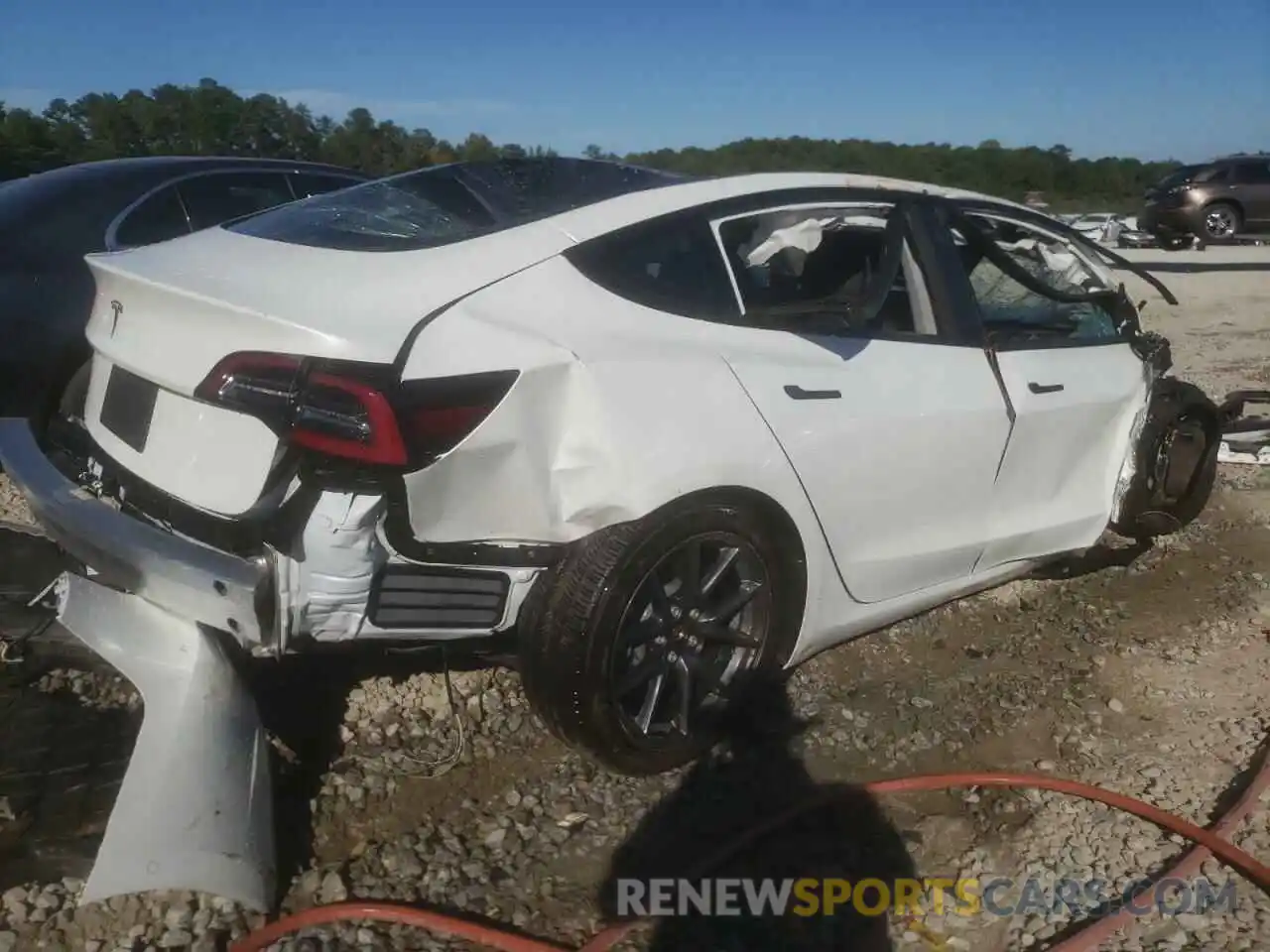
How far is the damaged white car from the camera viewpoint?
7.86 feet

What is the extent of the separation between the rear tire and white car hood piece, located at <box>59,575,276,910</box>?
2.35 ft

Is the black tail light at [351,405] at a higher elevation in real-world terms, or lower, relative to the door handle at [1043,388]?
higher

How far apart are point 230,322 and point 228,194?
11.8ft

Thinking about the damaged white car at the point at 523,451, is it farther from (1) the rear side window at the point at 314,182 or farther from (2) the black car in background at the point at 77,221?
(1) the rear side window at the point at 314,182

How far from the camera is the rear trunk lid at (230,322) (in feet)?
7.97

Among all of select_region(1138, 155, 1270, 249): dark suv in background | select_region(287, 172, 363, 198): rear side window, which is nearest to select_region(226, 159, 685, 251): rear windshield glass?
select_region(287, 172, 363, 198): rear side window

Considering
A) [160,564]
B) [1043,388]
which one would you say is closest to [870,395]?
[1043,388]

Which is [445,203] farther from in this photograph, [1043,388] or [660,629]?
[1043,388]

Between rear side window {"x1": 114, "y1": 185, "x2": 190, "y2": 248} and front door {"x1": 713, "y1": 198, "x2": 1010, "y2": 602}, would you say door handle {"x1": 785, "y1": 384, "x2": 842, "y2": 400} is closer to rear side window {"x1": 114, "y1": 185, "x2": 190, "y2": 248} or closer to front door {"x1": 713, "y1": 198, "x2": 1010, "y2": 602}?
front door {"x1": 713, "y1": 198, "x2": 1010, "y2": 602}

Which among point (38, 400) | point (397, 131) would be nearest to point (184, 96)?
point (397, 131)

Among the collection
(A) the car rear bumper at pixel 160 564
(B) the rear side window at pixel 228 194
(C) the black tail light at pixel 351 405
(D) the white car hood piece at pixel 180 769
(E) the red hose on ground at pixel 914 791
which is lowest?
(E) the red hose on ground at pixel 914 791

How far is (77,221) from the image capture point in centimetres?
495

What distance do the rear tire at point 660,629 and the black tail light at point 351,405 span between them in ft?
1.58

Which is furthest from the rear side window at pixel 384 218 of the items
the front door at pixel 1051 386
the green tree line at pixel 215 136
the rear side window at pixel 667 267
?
the green tree line at pixel 215 136
